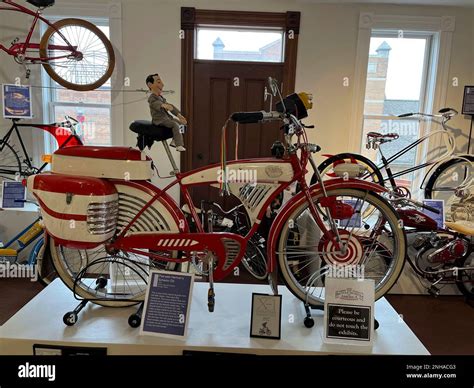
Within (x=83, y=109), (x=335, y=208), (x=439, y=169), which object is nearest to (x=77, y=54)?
(x=83, y=109)

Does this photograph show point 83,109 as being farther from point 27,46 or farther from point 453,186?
point 453,186

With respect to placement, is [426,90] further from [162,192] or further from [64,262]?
[64,262]

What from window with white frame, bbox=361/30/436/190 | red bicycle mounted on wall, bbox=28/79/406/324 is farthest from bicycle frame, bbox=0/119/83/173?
window with white frame, bbox=361/30/436/190

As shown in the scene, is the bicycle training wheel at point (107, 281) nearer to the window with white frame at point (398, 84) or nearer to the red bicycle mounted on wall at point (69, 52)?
the red bicycle mounted on wall at point (69, 52)

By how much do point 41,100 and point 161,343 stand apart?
337 centimetres

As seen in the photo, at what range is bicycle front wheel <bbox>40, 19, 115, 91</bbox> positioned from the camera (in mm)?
3641

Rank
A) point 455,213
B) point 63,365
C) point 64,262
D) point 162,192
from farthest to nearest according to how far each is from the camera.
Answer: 1. point 455,213
2. point 64,262
3. point 162,192
4. point 63,365

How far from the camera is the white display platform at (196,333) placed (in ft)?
5.59

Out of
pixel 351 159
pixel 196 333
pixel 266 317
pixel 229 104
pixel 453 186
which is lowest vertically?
pixel 196 333

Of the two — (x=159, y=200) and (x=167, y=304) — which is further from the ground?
(x=159, y=200)

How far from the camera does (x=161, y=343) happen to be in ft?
5.62

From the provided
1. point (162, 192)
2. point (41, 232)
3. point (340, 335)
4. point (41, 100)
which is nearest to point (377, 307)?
point (340, 335)

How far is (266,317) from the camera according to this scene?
5.88 feet

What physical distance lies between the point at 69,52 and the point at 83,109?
64cm
